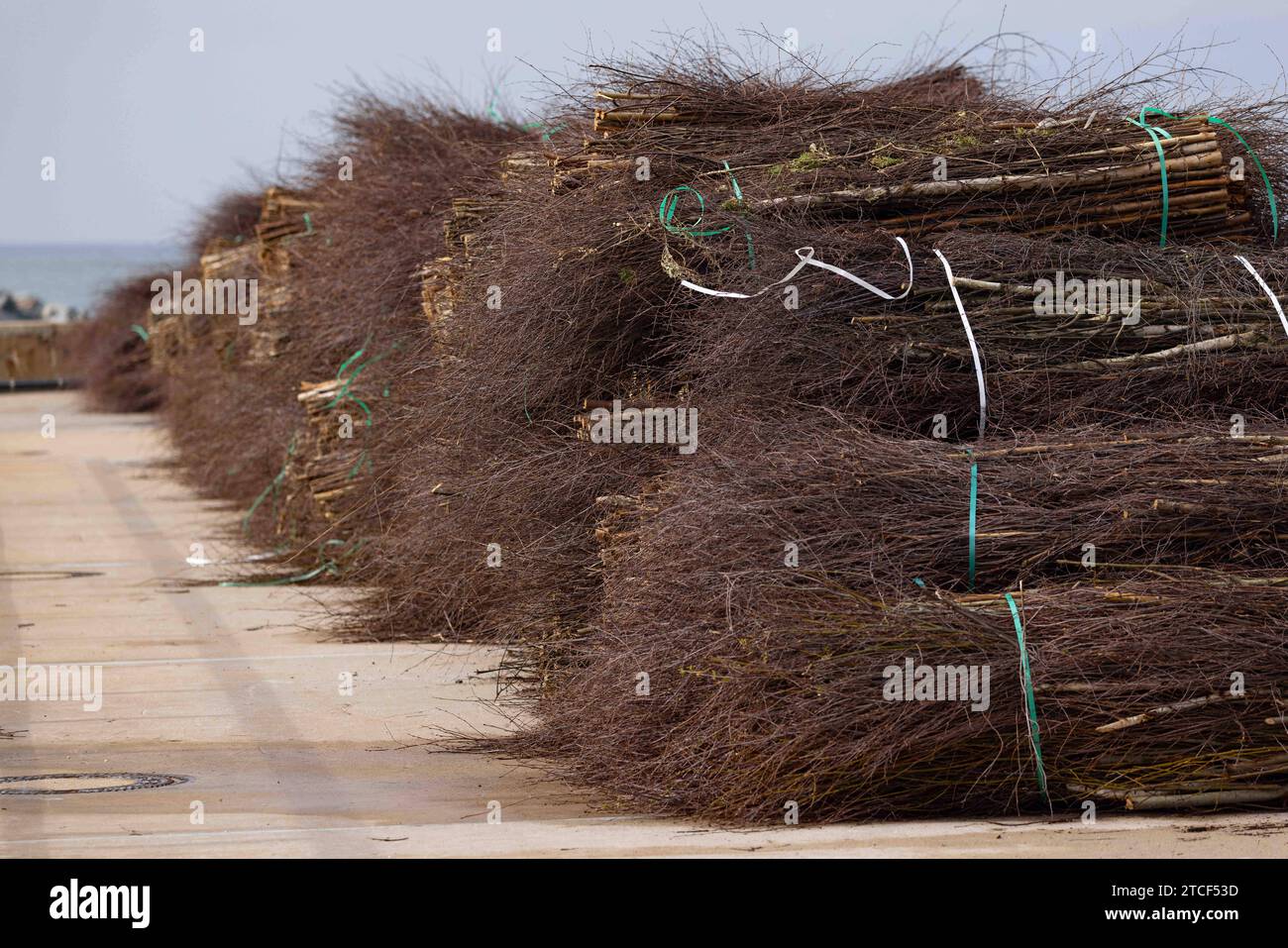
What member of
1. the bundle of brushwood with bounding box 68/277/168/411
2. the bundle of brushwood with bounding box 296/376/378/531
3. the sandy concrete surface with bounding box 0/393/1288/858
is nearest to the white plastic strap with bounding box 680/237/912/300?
the sandy concrete surface with bounding box 0/393/1288/858

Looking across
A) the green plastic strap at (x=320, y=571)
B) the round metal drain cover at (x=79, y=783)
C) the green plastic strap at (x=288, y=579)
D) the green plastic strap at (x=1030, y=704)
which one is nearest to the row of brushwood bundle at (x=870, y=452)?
the green plastic strap at (x=1030, y=704)

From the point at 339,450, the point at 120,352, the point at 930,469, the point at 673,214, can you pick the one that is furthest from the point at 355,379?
the point at 120,352

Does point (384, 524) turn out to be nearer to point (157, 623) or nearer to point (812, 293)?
point (157, 623)

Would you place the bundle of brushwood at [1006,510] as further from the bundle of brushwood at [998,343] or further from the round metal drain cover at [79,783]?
the round metal drain cover at [79,783]

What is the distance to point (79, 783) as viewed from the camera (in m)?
6.21

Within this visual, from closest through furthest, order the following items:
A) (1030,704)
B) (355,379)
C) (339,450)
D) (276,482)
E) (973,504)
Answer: (1030,704) → (973,504) → (355,379) → (339,450) → (276,482)

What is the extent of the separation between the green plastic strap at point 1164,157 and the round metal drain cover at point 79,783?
4.67 m

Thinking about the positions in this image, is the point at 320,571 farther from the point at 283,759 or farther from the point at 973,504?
the point at 973,504

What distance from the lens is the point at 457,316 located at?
8242mm

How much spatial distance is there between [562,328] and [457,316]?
1.24 meters

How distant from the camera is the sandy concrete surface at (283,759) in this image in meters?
5.08

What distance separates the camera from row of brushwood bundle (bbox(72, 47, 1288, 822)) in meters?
5.26

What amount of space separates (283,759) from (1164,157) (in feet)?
14.8

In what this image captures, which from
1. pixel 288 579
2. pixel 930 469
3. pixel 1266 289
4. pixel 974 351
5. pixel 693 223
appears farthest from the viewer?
pixel 288 579
